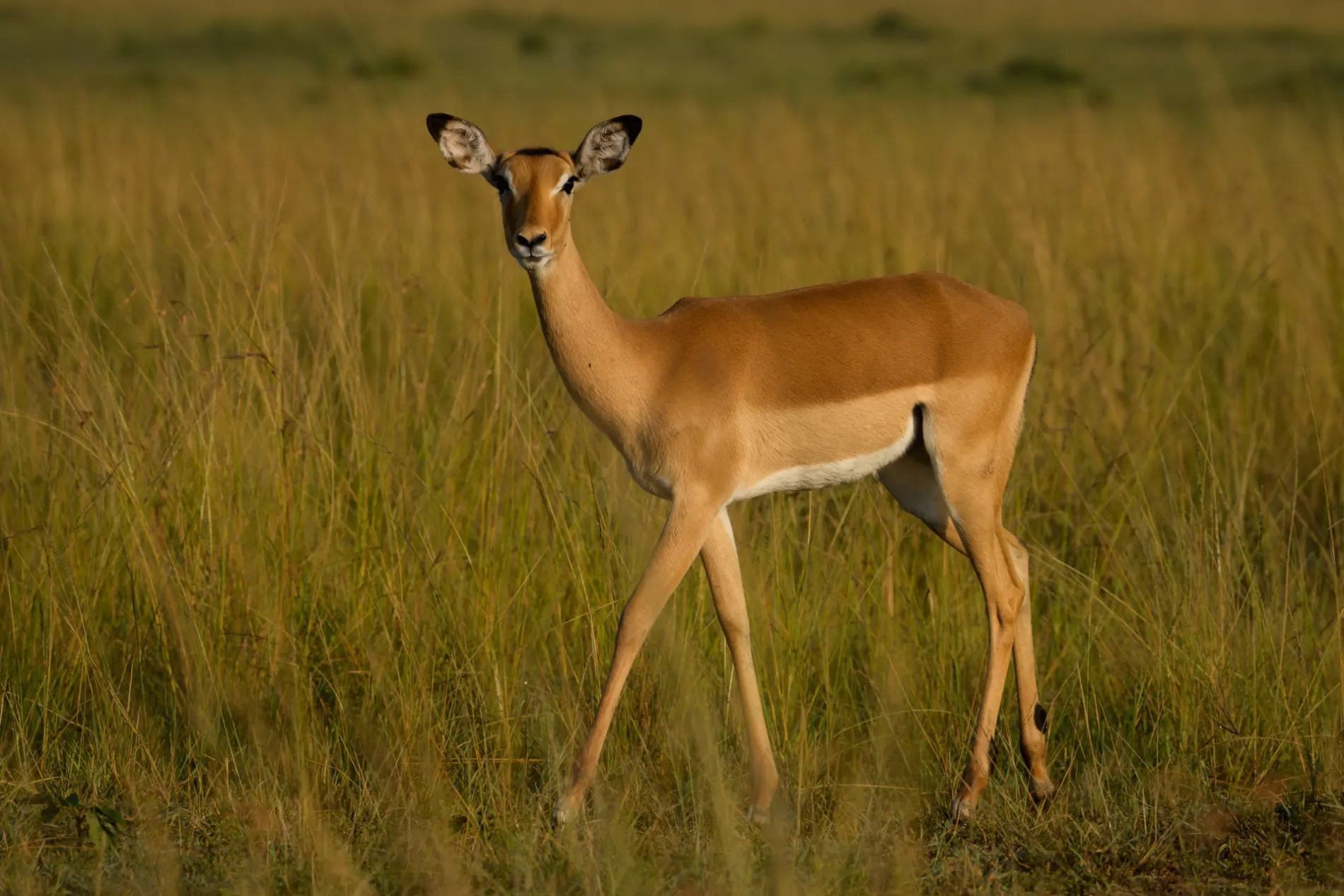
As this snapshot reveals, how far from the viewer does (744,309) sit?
3957 millimetres

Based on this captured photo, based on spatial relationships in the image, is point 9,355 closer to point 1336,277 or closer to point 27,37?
point 1336,277

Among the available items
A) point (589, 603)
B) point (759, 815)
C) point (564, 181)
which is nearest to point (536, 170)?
point (564, 181)

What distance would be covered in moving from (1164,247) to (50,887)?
5.83 meters

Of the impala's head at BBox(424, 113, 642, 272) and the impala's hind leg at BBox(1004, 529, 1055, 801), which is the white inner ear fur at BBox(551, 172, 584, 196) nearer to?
the impala's head at BBox(424, 113, 642, 272)

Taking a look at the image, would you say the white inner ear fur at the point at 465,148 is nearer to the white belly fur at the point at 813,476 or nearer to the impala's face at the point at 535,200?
the impala's face at the point at 535,200

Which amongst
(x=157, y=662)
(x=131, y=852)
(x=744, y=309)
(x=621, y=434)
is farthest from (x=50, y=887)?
(x=744, y=309)

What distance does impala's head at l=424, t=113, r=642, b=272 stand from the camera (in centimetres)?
352

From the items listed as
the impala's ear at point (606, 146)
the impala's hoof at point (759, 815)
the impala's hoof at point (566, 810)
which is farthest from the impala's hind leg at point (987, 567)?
the impala's ear at point (606, 146)

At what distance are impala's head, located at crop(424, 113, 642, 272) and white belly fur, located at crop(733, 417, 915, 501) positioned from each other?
73cm

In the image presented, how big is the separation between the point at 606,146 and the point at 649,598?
3.45 ft

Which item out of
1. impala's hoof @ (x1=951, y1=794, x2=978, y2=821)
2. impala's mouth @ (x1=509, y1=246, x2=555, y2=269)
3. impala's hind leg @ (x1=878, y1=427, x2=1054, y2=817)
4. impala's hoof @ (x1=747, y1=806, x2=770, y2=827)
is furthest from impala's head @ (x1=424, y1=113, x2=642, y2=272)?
impala's hoof @ (x1=951, y1=794, x2=978, y2=821)

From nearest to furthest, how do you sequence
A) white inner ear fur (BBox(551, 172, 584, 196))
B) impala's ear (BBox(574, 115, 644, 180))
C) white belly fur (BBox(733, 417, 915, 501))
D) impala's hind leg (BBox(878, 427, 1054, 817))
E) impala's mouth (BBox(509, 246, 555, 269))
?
1. impala's mouth (BBox(509, 246, 555, 269))
2. white inner ear fur (BBox(551, 172, 584, 196))
3. impala's ear (BBox(574, 115, 644, 180))
4. white belly fur (BBox(733, 417, 915, 501))
5. impala's hind leg (BBox(878, 427, 1054, 817))

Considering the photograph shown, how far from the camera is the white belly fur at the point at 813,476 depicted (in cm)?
386

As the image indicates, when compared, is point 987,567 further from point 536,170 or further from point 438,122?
point 438,122
